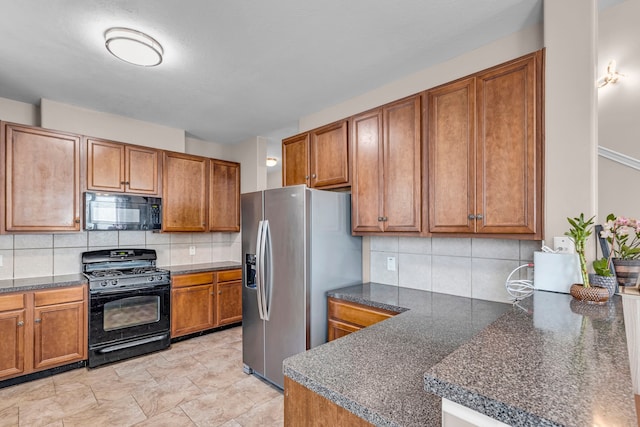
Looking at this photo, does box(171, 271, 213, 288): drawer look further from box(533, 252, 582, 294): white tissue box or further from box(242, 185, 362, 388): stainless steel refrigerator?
box(533, 252, 582, 294): white tissue box

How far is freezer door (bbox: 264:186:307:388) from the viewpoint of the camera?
2393 mm

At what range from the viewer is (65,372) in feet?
9.43

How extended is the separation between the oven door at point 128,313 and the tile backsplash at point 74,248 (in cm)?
67

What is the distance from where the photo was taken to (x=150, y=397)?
2.48 metres

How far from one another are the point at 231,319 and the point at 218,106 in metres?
2.66

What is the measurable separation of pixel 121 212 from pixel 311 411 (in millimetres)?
3167

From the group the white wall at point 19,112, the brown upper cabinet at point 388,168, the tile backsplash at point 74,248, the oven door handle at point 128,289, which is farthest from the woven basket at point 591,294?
the white wall at point 19,112

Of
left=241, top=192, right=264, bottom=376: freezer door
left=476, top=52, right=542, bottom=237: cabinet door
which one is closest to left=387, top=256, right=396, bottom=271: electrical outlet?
left=476, top=52, right=542, bottom=237: cabinet door

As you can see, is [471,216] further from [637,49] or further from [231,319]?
[231,319]

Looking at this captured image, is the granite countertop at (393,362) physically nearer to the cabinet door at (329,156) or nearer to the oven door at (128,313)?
the cabinet door at (329,156)

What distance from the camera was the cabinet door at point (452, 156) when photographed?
1.97 m

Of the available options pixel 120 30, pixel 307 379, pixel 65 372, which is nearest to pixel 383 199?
pixel 307 379

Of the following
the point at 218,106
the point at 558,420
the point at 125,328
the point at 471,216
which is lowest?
the point at 125,328

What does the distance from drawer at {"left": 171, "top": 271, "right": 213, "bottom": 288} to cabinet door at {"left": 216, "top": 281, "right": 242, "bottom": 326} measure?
0.59 feet
